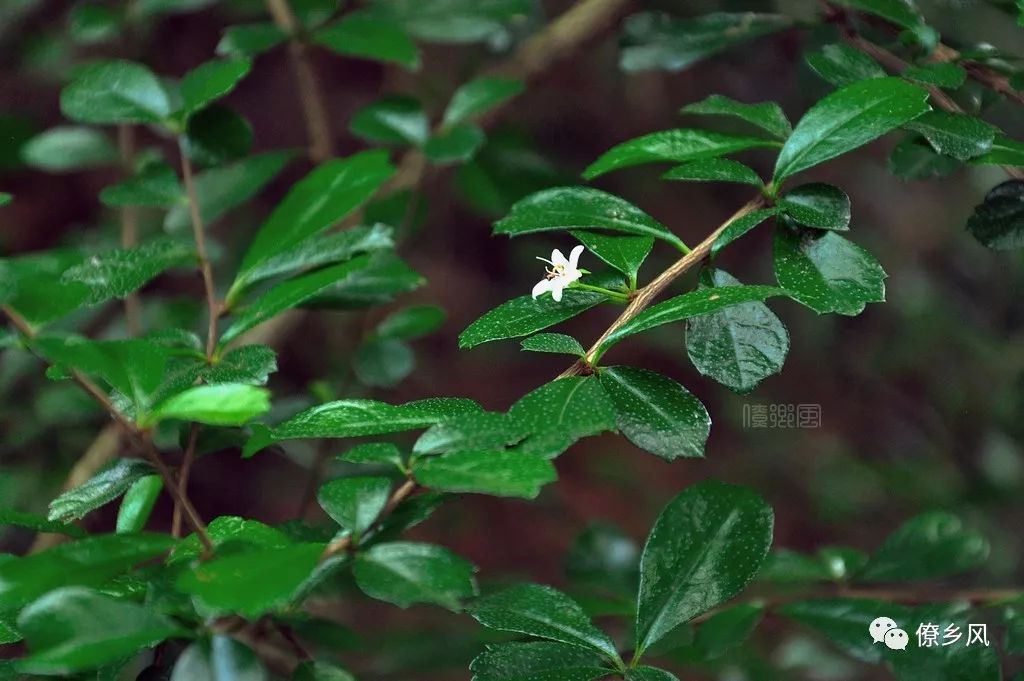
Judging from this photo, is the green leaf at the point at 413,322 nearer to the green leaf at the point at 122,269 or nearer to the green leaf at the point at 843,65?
the green leaf at the point at 122,269

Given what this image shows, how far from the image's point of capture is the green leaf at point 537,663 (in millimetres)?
554

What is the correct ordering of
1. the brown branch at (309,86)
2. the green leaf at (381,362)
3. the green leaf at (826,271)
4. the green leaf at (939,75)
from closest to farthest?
the green leaf at (826,271) → the green leaf at (939,75) → the green leaf at (381,362) → the brown branch at (309,86)

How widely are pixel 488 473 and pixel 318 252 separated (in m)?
0.32

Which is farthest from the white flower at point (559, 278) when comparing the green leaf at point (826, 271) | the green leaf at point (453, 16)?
the green leaf at point (453, 16)

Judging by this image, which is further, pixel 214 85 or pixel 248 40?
pixel 248 40

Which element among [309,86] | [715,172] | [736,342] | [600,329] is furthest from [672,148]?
[600,329]

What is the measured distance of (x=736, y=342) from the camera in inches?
23.0

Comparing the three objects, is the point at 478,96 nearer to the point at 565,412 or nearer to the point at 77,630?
the point at 565,412

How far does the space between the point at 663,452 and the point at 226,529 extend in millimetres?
276

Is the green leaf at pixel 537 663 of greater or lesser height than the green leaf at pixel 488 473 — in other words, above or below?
below

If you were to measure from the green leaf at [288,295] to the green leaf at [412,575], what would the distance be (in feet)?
0.67

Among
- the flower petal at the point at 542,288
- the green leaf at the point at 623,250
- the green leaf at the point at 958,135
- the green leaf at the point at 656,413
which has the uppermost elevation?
the green leaf at the point at 958,135

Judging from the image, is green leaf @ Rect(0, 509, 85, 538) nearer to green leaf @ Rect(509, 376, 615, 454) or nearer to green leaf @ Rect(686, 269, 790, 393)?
green leaf @ Rect(509, 376, 615, 454)

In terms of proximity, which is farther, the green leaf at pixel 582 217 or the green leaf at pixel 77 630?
the green leaf at pixel 582 217
